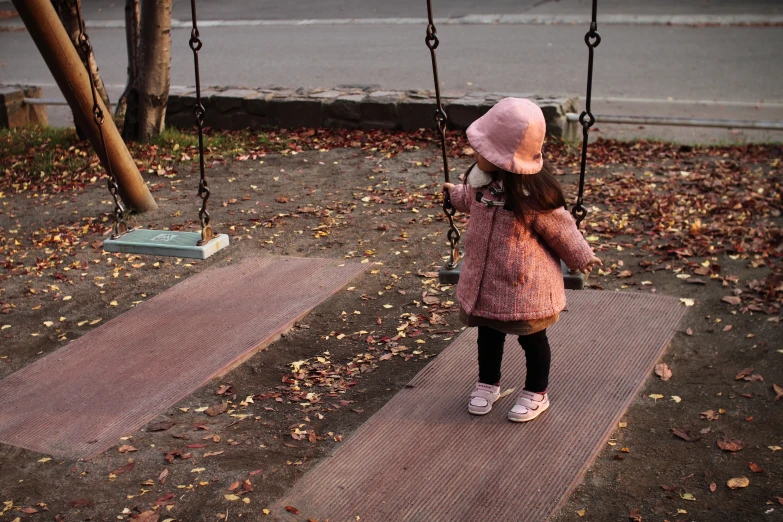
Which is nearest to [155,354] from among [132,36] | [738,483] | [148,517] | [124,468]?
[124,468]

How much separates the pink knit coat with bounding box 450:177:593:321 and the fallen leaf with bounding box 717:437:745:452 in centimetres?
89

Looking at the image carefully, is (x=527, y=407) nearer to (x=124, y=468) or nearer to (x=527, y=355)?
(x=527, y=355)

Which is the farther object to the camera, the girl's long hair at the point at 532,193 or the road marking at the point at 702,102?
the road marking at the point at 702,102

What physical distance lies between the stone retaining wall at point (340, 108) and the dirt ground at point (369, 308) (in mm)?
292

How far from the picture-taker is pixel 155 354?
4.70m

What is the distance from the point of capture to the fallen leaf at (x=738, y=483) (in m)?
3.42

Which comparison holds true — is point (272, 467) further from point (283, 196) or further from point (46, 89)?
point (46, 89)

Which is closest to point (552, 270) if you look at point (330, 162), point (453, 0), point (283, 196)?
point (283, 196)

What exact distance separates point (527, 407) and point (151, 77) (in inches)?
219

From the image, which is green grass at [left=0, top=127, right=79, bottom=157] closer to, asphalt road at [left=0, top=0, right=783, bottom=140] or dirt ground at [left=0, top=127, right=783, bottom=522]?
dirt ground at [left=0, top=127, right=783, bottom=522]

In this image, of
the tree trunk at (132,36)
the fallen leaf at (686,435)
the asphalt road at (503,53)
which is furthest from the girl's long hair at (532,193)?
the tree trunk at (132,36)

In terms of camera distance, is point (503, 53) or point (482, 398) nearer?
point (482, 398)

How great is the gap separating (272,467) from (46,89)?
10375 millimetres

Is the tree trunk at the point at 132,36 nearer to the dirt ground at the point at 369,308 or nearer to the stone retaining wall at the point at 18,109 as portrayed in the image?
the dirt ground at the point at 369,308
